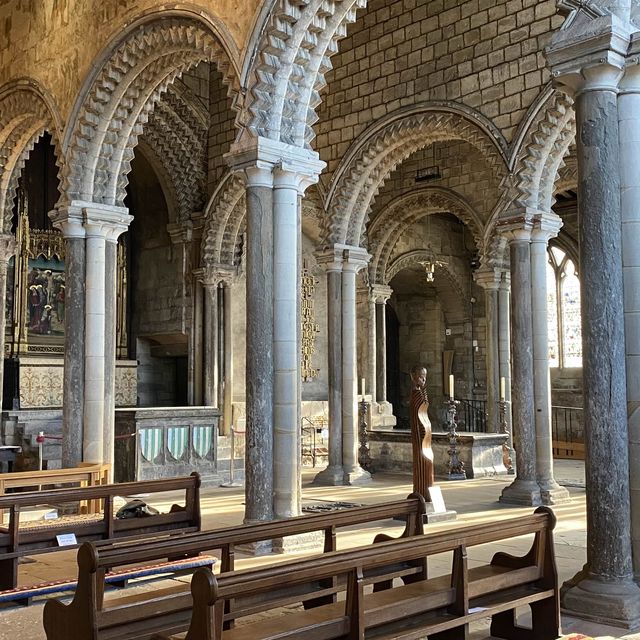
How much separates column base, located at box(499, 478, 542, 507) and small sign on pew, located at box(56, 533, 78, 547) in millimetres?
5873

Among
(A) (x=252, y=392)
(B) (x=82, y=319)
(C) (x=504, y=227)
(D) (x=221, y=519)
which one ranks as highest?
(C) (x=504, y=227)

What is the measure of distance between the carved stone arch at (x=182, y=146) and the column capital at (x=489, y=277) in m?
5.47

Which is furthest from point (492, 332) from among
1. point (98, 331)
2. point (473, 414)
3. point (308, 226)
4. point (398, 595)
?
point (398, 595)

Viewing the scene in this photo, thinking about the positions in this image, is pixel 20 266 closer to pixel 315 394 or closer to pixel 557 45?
pixel 315 394

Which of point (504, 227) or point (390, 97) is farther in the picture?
point (390, 97)

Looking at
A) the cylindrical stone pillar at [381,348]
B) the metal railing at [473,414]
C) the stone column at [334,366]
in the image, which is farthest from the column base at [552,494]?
the metal railing at [473,414]

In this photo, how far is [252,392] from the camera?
23.4 feet

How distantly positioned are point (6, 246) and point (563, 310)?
13262 mm

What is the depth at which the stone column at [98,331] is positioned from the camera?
31.5 feet

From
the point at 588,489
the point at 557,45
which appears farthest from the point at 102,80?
the point at 588,489

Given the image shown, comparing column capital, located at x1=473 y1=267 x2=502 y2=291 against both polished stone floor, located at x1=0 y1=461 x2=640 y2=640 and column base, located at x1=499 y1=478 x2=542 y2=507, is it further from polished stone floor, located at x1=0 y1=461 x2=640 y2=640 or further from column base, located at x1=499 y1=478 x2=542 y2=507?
column base, located at x1=499 y1=478 x2=542 y2=507

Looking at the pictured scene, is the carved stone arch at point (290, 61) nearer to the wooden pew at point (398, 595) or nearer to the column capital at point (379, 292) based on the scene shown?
the wooden pew at point (398, 595)

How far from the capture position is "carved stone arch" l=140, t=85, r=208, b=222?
1434 centimetres

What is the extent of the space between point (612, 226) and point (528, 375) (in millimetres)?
5770
